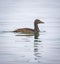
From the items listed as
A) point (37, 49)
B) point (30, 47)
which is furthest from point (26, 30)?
point (37, 49)

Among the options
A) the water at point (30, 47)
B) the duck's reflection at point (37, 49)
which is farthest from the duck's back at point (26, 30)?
the duck's reflection at point (37, 49)

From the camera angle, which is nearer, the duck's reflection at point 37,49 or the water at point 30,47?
the water at point 30,47

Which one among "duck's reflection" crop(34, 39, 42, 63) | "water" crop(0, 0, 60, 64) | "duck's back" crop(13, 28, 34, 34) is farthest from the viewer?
"duck's back" crop(13, 28, 34, 34)

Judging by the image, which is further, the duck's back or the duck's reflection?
the duck's back

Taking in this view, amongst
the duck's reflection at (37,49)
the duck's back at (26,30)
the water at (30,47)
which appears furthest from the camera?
the duck's back at (26,30)

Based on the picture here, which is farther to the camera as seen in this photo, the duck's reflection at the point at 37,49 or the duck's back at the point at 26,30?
the duck's back at the point at 26,30

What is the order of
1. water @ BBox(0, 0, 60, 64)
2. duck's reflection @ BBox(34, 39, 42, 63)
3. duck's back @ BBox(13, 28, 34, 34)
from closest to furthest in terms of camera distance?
water @ BBox(0, 0, 60, 64) → duck's reflection @ BBox(34, 39, 42, 63) → duck's back @ BBox(13, 28, 34, 34)

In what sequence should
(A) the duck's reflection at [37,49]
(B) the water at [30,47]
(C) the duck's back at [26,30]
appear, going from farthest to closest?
(C) the duck's back at [26,30] → (A) the duck's reflection at [37,49] → (B) the water at [30,47]

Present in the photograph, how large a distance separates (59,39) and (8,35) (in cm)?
217

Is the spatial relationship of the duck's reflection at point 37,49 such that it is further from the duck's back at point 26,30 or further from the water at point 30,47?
the duck's back at point 26,30

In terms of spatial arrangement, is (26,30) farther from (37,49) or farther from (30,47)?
(37,49)

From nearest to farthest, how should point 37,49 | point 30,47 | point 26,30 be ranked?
point 37,49 → point 30,47 → point 26,30

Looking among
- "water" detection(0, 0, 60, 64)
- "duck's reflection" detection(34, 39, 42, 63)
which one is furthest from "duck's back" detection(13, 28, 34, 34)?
"duck's reflection" detection(34, 39, 42, 63)

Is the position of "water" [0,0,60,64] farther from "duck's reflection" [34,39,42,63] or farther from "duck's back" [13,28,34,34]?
"duck's back" [13,28,34,34]
